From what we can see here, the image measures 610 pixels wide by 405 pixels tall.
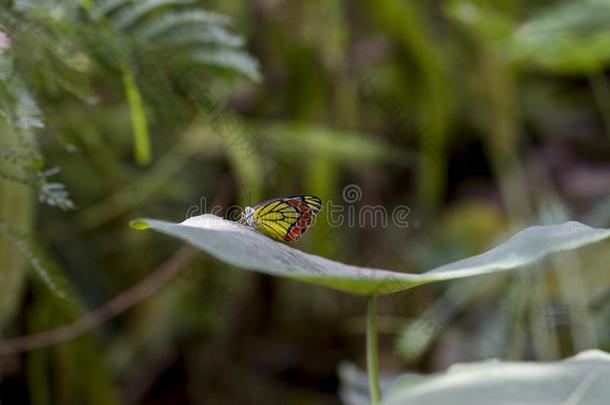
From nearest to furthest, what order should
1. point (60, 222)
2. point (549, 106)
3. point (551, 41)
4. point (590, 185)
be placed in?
1. point (551, 41)
2. point (60, 222)
3. point (590, 185)
4. point (549, 106)

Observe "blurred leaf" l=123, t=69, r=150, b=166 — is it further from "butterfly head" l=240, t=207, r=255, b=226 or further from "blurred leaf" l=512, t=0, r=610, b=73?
"blurred leaf" l=512, t=0, r=610, b=73

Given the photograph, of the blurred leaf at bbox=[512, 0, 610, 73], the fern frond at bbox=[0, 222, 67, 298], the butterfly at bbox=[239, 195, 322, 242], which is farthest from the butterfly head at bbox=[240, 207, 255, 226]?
the blurred leaf at bbox=[512, 0, 610, 73]

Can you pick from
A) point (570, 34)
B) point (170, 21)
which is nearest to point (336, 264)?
point (170, 21)

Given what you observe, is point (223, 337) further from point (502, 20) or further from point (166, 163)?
point (502, 20)

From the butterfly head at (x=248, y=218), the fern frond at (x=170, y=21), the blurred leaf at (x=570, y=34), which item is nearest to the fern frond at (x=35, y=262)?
the butterfly head at (x=248, y=218)

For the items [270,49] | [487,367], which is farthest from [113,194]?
[487,367]
